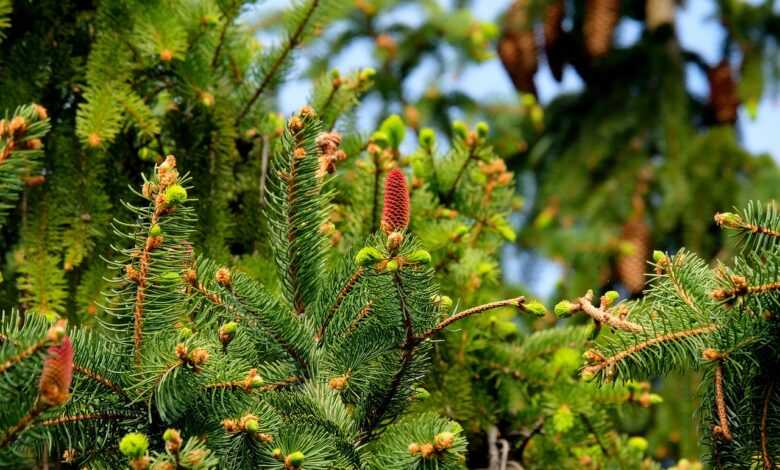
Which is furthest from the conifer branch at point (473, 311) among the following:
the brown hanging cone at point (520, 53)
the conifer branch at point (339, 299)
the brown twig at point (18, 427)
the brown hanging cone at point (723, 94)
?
the brown hanging cone at point (723, 94)

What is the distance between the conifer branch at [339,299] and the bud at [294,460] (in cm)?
21

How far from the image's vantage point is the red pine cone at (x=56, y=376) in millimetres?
826

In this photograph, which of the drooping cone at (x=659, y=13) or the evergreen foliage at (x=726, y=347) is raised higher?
the drooping cone at (x=659, y=13)

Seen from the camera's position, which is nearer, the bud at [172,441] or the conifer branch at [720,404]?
the bud at [172,441]

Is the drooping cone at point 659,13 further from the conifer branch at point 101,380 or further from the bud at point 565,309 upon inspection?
the conifer branch at point 101,380

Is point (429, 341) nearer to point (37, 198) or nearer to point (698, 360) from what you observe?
point (698, 360)

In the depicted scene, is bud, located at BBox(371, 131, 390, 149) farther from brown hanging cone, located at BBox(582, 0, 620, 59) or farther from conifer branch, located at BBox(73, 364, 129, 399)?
brown hanging cone, located at BBox(582, 0, 620, 59)

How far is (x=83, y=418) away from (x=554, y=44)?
10.8ft

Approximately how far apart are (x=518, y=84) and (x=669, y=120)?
62 cm

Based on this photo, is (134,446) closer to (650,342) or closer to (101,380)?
(101,380)

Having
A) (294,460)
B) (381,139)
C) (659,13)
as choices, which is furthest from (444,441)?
(659,13)

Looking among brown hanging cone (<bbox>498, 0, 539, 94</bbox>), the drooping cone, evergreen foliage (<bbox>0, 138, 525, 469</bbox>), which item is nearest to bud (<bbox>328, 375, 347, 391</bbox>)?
evergreen foliage (<bbox>0, 138, 525, 469</bbox>)

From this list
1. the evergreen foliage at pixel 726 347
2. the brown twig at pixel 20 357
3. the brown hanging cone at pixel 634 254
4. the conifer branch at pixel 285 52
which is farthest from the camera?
the brown hanging cone at pixel 634 254

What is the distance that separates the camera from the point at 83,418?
96 centimetres
